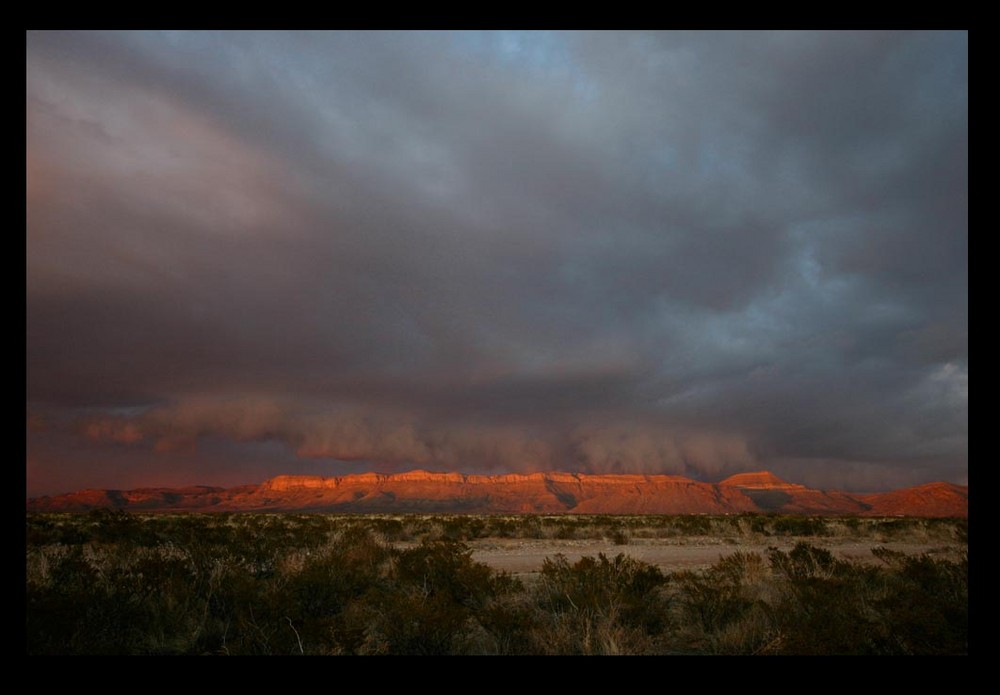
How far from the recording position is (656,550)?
2178 centimetres

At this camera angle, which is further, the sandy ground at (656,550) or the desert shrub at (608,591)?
the sandy ground at (656,550)

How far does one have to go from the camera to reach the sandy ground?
17325 mm

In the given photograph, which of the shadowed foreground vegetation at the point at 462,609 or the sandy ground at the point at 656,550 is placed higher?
the shadowed foreground vegetation at the point at 462,609

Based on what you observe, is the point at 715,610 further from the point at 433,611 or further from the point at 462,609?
the point at 433,611

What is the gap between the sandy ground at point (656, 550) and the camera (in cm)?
1733

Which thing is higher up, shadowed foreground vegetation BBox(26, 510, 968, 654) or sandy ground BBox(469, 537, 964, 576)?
shadowed foreground vegetation BBox(26, 510, 968, 654)

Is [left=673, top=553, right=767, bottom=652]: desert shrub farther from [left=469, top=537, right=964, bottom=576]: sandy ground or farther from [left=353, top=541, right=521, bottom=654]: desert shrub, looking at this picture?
[left=469, top=537, right=964, bottom=576]: sandy ground

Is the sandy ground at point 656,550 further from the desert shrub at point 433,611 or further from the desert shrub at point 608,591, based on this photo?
the desert shrub at point 433,611

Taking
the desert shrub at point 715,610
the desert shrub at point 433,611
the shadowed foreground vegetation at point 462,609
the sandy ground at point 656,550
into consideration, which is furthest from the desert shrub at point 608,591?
the sandy ground at point 656,550

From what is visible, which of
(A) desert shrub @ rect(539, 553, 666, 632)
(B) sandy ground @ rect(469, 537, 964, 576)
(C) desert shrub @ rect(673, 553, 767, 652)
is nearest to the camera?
(C) desert shrub @ rect(673, 553, 767, 652)

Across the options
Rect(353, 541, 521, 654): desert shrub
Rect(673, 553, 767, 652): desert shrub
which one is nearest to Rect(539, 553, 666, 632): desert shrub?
Rect(673, 553, 767, 652): desert shrub
